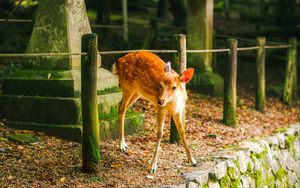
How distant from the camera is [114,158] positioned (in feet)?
22.3

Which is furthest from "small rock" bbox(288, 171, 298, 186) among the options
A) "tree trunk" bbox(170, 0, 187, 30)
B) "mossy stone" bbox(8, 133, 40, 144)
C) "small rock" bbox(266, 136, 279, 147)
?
"tree trunk" bbox(170, 0, 187, 30)

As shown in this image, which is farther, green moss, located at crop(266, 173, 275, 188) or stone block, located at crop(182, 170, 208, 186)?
green moss, located at crop(266, 173, 275, 188)

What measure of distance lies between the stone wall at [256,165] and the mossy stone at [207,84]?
6.00ft

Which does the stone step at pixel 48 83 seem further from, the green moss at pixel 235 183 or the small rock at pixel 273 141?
the small rock at pixel 273 141

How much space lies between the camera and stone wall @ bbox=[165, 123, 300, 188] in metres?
6.79

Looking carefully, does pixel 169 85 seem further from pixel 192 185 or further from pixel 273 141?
pixel 273 141

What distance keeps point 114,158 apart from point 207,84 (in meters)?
5.43

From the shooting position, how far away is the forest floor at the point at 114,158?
5.96 metres

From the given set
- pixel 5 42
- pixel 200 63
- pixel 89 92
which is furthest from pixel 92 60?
pixel 5 42

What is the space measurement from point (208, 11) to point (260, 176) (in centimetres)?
463

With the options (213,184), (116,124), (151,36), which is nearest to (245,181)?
(213,184)

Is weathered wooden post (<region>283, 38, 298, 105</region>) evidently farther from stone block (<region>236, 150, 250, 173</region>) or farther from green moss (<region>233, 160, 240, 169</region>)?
green moss (<region>233, 160, 240, 169</region>)

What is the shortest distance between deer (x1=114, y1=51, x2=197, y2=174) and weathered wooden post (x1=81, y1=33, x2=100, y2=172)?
71cm

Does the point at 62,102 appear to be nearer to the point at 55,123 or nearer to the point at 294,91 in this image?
the point at 55,123
